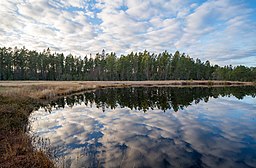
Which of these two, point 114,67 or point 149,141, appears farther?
point 114,67

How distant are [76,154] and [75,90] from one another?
1315 inches

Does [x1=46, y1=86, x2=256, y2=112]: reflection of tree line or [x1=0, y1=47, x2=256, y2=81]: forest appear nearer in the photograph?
[x1=46, y1=86, x2=256, y2=112]: reflection of tree line

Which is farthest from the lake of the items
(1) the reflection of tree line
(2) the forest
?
(2) the forest

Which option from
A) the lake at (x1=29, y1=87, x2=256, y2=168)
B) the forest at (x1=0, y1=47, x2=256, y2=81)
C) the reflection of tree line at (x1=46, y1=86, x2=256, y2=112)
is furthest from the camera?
the forest at (x1=0, y1=47, x2=256, y2=81)

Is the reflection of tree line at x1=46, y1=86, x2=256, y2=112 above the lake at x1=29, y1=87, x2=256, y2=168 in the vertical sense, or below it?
above

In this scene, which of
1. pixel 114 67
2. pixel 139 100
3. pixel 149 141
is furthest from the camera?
pixel 114 67

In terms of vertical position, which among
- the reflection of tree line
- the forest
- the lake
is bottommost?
the lake

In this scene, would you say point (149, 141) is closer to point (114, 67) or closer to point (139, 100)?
point (139, 100)

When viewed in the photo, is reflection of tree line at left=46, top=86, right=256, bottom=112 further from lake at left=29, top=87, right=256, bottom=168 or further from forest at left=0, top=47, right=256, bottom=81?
forest at left=0, top=47, right=256, bottom=81

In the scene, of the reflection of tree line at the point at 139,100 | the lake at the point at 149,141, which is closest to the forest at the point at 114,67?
the reflection of tree line at the point at 139,100

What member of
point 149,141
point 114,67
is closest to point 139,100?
point 149,141

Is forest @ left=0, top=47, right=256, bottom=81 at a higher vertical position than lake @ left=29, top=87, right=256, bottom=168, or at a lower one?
higher

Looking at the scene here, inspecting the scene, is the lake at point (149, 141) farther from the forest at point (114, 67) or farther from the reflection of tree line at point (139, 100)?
the forest at point (114, 67)

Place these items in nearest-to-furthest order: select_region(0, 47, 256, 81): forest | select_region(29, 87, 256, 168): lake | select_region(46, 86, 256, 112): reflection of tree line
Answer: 1. select_region(29, 87, 256, 168): lake
2. select_region(46, 86, 256, 112): reflection of tree line
3. select_region(0, 47, 256, 81): forest
